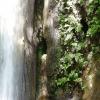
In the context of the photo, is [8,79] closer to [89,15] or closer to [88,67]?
[88,67]

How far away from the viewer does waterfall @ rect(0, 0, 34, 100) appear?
19.9ft

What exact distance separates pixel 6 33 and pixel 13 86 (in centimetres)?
91

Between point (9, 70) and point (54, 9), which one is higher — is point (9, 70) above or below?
below

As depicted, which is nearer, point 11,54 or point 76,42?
point 11,54

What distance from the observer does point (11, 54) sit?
607 cm

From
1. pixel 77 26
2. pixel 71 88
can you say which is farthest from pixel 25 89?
pixel 77 26

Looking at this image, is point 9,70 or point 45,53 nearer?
point 9,70

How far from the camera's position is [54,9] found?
21.1 feet

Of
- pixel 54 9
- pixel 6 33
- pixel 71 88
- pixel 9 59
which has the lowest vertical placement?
pixel 71 88

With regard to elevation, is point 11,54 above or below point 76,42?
below

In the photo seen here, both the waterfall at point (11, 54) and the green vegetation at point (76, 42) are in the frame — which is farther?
the waterfall at point (11, 54)

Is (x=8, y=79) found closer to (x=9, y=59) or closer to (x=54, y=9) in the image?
(x=9, y=59)

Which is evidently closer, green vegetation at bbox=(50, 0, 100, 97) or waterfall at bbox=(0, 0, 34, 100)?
green vegetation at bbox=(50, 0, 100, 97)

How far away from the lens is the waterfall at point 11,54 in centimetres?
607
